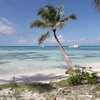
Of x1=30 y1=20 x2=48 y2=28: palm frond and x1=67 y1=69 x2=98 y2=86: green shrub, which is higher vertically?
x1=30 y1=20 x2=48 y2=28: palm frond

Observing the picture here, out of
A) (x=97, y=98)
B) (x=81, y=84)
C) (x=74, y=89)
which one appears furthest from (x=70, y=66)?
(x=97, y=98)

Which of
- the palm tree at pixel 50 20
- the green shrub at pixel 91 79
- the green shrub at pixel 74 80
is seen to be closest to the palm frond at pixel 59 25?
the palm tree at pixel 50 20

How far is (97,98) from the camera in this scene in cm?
747

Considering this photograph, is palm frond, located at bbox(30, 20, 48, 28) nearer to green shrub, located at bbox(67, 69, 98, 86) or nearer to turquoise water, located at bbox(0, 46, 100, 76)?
turquoise water, located at bbox(0, 46, 100, 76)

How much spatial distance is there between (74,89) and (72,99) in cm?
133

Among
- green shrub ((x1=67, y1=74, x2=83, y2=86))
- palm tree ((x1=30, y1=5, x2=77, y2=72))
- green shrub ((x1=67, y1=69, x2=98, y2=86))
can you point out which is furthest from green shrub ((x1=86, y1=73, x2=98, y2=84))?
palm tree ((x1=30, y1=5, x2=77, y2=72))

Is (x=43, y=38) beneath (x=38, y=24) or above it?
beneath

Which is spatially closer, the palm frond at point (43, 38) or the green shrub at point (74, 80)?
the green shrub at point (74, 80)

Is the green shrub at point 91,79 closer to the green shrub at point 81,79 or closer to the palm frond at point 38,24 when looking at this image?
the green shrub at point 81,79

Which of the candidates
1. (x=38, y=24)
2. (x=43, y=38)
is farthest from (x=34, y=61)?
(x=38, y=24)

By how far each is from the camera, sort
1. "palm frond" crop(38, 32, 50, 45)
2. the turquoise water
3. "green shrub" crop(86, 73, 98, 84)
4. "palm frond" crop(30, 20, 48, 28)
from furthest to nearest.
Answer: the turquoise water, "palm frond" crop(38, 32, 50, 45), "palm frond" crop(30, 20, 48, 28), "green shrub" crop(86, 73, 98, 84)

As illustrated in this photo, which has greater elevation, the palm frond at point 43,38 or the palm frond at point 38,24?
the palm frond at point 38,24

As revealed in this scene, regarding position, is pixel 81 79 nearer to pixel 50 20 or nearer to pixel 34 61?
pixel 50 20

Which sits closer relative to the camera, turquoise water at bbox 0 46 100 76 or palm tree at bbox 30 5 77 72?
palm tree at bbox 30 5 77 72
